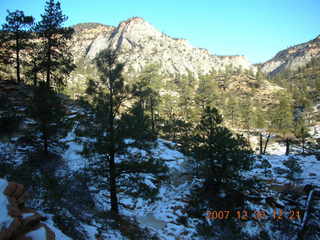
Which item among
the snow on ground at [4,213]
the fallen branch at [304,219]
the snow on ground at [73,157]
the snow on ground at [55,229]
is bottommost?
the fallen branch at [304,219]

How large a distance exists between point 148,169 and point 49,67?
1588 centimetres

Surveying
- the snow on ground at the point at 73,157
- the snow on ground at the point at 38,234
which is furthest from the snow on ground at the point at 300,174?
the snow on ground at the point at 38,234

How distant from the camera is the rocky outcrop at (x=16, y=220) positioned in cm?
418

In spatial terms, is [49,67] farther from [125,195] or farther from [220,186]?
[220,186]

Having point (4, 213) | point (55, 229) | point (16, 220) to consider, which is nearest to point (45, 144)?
point (55, 229)

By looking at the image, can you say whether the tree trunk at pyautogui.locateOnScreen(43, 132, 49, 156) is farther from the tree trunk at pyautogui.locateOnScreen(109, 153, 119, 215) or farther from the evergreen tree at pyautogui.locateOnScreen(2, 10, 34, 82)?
the evergreen tree at pyautogui.locateOnScreen(2, 10, 34, 82)

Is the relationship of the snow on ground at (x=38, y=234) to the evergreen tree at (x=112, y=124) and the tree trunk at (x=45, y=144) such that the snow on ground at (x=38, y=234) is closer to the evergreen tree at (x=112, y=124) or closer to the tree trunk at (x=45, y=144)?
the evergreen tree at (x=112, y=124)

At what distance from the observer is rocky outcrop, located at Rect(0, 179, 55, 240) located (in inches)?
165

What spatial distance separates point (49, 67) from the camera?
64.6ft

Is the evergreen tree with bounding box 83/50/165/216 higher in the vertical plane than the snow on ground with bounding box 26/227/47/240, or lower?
higher

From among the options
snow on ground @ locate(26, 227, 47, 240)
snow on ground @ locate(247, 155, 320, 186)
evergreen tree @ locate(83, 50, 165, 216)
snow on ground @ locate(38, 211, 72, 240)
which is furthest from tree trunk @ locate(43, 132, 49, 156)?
snow on ground @ locate(247, 155, 320, 186)

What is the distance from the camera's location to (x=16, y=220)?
4.40 meters

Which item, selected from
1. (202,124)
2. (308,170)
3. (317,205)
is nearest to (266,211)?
(317,205)

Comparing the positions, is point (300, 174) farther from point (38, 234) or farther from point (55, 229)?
point (38, 234)
